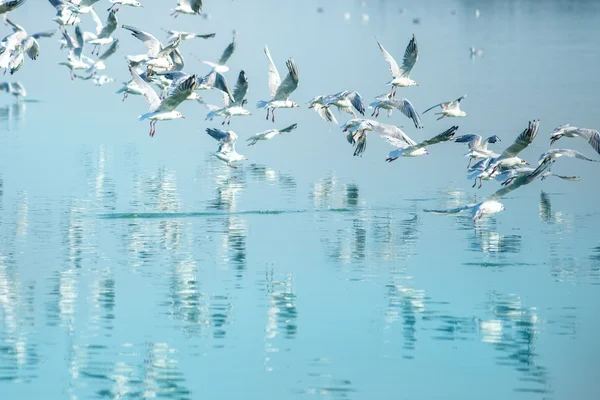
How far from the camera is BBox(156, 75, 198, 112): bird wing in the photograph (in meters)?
19.3

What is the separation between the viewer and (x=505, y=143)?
28094 mm

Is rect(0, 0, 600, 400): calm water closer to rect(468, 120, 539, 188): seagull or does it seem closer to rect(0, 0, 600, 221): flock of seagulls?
rect(468, 120, 539, 188): seagull

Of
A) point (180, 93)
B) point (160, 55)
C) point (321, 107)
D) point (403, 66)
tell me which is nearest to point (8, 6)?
point (180, 93)

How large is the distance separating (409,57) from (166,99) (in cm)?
484

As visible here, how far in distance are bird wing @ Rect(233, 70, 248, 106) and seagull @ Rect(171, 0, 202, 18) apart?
4.85 feet

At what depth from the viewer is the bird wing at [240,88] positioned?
21.8 m

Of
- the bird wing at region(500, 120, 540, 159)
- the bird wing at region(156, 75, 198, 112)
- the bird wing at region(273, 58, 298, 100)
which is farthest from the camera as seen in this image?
the bird wing at region(273, 58, 298, 100)

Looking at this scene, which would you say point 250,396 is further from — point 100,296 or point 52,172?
point 52,172

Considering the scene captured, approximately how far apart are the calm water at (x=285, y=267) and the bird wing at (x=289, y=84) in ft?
5.77

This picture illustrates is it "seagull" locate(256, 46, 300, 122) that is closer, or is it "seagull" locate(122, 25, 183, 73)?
"seagull" locate(256, 46, 300, 122)

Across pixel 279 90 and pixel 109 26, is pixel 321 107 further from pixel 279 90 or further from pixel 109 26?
pixel 109 26

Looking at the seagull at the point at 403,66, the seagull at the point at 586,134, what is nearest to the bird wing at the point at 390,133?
the seagull at the point at 403,66

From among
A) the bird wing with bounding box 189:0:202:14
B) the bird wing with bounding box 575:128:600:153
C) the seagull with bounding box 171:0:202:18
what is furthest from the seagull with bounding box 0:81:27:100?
the bird wing with bounding box 575:128:600:153

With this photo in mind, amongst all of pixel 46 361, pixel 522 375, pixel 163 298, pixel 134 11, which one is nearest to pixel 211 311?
pixel 163 298
